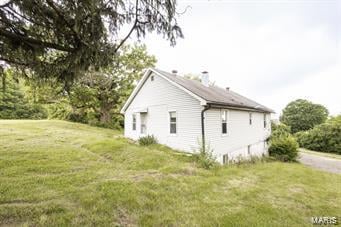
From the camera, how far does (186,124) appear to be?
11.4 metres

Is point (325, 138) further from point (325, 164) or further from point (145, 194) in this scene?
point (145, 194)

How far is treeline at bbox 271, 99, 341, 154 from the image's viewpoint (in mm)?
23684

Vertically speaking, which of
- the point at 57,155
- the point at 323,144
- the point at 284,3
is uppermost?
the point at 284,3

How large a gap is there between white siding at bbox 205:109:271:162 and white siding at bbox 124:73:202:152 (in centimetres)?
81

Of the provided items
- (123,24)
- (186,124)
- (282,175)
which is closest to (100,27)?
(123,24)

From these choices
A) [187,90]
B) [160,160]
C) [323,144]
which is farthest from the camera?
[323,144]

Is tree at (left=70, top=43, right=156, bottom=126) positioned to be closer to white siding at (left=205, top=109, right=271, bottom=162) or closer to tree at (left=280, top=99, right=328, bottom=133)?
white siding at (left=205, top=109, right=271, bottom=162)

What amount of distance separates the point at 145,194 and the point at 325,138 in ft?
87.4

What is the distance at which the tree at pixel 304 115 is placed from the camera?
112ft

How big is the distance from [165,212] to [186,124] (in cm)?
718

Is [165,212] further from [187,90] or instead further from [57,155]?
[187,90]

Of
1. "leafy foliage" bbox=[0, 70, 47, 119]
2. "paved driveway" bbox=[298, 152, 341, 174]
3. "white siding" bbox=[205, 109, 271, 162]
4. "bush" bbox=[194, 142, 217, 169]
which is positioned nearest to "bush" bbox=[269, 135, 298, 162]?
"paved driveway" bbox=[298, 152, 341, 174]

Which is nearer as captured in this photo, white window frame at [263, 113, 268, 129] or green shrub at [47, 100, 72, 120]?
white window frame at [263, 113, 268, 129]

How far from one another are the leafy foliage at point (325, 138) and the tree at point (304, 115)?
8797 millimetres
